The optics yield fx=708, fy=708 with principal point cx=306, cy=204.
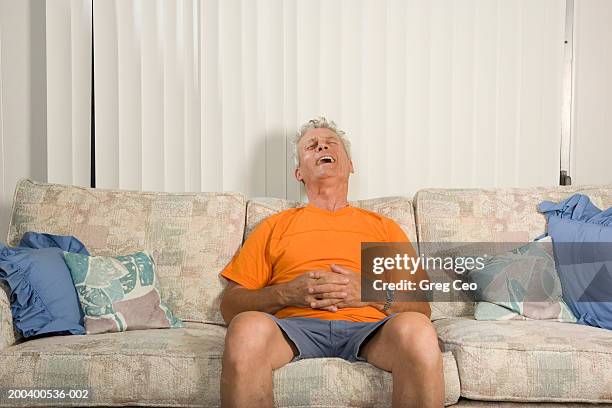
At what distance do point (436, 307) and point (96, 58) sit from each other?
6.15ft

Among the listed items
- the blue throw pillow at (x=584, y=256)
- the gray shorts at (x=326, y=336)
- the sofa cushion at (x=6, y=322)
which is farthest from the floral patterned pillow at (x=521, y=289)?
the sofa cushion at (x=6, y=322)

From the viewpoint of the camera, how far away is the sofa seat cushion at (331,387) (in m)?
1.88

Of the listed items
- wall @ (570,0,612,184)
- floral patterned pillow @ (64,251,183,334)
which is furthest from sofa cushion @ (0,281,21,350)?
wall @ (570,0,612,184)

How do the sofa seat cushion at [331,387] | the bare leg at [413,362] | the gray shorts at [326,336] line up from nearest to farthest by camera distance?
the bare leg at [413,362], the sofa seat cushion at [331,387], the gray shorts at [326,336]

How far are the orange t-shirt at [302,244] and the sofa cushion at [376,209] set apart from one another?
18 cm

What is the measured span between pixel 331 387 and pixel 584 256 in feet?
3.64

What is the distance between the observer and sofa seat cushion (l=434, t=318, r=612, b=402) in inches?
77.3

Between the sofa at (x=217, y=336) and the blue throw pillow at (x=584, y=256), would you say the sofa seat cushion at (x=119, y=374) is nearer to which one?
the sofa at (x=217, y=336)

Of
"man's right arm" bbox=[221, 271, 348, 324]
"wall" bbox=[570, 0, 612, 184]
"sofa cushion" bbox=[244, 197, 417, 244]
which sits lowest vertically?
"man's right arm" bbox=[221, 271, 348, 324]

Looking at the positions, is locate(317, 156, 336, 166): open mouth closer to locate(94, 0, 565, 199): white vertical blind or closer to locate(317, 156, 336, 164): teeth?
locate(317, 156, 336, 164): teeth

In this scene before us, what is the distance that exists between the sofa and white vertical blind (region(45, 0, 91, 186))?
61cm

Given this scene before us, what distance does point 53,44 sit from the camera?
126 inches

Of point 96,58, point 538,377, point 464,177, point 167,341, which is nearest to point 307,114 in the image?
point 464,177

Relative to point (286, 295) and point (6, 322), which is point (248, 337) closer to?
point (286, 295)
